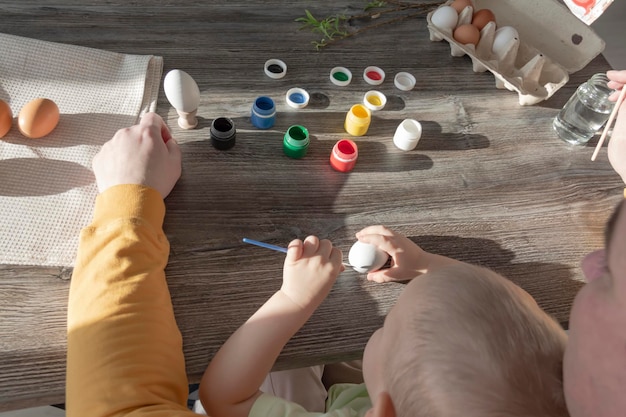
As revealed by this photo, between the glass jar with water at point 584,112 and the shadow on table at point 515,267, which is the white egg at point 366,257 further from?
the glass jar with water at point 584,112

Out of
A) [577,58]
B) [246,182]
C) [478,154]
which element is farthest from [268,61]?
[577,58]

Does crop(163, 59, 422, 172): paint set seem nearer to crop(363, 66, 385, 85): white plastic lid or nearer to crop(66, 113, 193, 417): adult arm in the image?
crop(363, 66, 385, 85): white plastic lid

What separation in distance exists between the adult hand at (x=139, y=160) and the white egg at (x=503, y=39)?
2.18 feet

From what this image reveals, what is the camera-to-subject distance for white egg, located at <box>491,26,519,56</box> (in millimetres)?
1003

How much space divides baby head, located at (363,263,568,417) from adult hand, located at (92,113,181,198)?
40 cm

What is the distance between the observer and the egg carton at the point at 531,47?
39.5 inches

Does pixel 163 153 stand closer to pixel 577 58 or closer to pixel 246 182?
pixel 246 182

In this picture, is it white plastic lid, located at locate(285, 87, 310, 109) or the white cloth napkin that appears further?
white plastic lid, located at locate(285, 87, 310, 109)

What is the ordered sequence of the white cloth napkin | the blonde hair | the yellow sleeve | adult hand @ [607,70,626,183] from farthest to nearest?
1. adult hand @ [607,70,626,183]
2. the white cloth napkin
3. the yellow sleeve
4. the blonde hair

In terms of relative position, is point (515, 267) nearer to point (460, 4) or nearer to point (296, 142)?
point (296, 142)

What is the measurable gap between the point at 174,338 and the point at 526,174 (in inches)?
25.9

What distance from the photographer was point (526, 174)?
2.99 ft

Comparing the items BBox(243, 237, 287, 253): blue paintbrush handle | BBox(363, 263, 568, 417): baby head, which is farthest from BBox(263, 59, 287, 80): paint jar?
BBox(363, 263, 568, 417): baby head

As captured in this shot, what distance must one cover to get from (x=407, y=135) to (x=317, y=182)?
0.18 metres
